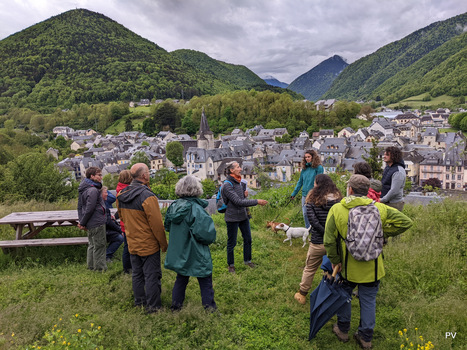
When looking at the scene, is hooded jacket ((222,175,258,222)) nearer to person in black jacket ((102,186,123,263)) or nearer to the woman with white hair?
the woman with white hair

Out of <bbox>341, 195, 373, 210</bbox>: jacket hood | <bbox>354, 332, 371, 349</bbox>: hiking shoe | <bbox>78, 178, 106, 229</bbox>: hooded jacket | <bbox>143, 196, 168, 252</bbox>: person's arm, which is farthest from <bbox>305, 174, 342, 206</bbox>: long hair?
<bbox>78, 178, 106, 229</bbox>: hooded jacket

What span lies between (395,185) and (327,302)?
236cm

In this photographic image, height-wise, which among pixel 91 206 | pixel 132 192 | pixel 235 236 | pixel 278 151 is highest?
pixel 132 192

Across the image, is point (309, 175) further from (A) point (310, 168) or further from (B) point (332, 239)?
Result: (B) point (332, 239)

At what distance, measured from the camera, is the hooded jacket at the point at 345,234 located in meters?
2.94

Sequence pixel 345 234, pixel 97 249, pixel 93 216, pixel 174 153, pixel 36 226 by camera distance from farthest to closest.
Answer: pixel 174 153, pixel 36 226, pixel 97 249, pixel 93 216, pixel 345 234

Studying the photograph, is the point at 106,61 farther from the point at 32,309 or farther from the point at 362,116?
the point at 32,309

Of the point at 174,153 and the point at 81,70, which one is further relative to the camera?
the point at 81,70

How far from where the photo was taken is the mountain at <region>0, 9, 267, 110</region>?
414 feet

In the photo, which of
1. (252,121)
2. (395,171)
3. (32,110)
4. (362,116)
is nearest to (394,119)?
(362,116)

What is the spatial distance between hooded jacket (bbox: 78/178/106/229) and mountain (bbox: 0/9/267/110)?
138m

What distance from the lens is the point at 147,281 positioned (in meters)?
3.52

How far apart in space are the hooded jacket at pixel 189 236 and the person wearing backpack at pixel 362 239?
1354mm

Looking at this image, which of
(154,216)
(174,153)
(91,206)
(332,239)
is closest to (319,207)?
(332,239)
